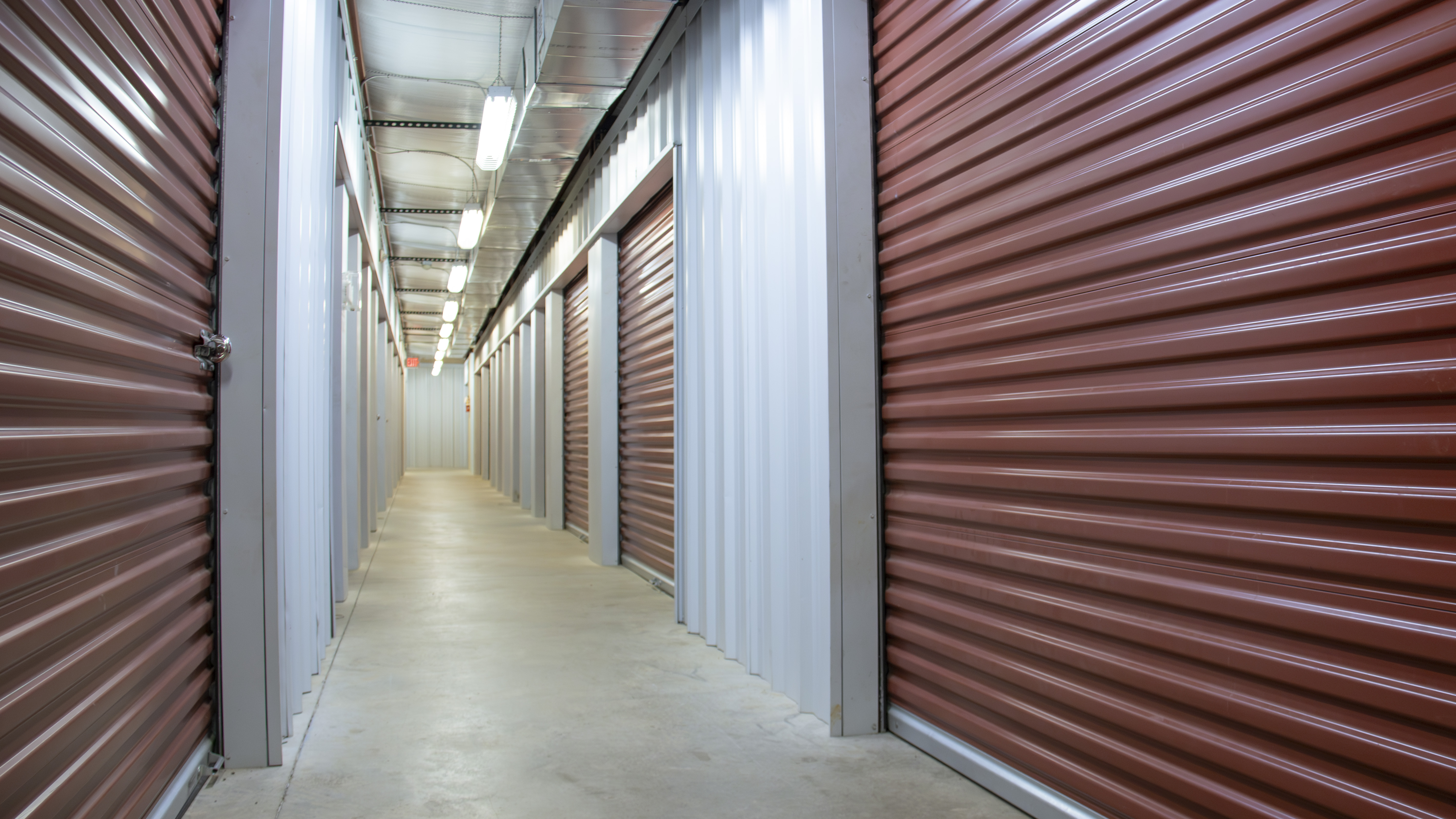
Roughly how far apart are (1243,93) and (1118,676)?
58.0 inches

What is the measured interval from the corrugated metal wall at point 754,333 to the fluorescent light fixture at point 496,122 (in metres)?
0.96

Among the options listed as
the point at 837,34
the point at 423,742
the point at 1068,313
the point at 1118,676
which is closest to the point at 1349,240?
the point at 1068,313

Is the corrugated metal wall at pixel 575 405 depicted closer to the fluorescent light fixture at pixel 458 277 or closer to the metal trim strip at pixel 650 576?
the metal trim strip at pixel 650 576

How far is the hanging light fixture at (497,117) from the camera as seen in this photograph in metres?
6.00

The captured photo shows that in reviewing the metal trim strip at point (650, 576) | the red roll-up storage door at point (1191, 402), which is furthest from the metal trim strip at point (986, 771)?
the metal trim strip at point (650, 576)

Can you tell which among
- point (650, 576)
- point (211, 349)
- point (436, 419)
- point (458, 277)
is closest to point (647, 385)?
point (650, 576)

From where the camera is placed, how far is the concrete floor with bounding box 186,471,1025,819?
2.85 meters

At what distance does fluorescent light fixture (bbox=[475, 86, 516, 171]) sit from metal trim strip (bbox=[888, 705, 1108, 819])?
15.0ft

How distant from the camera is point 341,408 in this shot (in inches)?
237

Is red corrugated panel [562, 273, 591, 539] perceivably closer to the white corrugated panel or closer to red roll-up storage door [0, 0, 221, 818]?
the white corrugated panel

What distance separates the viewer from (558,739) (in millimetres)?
3477

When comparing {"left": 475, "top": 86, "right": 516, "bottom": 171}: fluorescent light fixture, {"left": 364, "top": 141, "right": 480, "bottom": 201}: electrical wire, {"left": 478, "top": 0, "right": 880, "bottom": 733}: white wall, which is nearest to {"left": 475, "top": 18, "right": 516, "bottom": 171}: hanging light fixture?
{"left": 475, "top": 86, "right": 516, "bottom": 171}: fluorescent light fixture

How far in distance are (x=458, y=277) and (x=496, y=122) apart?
7.21 metres

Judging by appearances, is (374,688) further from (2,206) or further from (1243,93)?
(1243,93)
